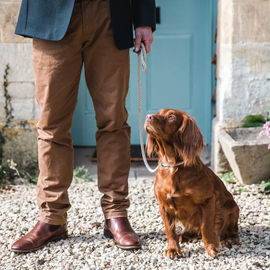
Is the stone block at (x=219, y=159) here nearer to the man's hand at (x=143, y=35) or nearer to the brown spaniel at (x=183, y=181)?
the brown spaniel at (x=183, y=181)

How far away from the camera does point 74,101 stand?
2068mm

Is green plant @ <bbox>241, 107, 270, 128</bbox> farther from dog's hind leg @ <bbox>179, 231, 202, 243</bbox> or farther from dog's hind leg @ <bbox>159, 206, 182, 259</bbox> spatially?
dog's hind leg @ <bbox>159, 206, 182, 259</bbox>

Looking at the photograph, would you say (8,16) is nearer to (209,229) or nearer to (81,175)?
(81,175)

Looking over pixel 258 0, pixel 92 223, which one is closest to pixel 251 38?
pixel 258 0

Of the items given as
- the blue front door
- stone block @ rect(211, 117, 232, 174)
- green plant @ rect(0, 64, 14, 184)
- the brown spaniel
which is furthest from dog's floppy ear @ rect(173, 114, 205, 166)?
the blue front door

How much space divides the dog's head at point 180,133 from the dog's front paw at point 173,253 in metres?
0.46

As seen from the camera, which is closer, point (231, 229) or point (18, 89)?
point (231, 229)

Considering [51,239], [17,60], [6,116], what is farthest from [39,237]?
[17,60]

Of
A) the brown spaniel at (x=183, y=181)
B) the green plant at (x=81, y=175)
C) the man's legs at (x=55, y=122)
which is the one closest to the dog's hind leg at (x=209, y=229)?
the brown spaniel at (x=183, y=181)

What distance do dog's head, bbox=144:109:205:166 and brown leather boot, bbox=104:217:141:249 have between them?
526 millimetres

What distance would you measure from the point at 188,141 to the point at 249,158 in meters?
1.30

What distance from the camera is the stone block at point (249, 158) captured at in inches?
116

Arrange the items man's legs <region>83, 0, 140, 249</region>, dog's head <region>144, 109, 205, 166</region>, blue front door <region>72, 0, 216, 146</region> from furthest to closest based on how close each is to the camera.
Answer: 1. blue front door <region>72, 0, 216, 146</region>
2. man's legs <region>83, 0, 140, 249</region>
3. dog's head <region>144, 109, 205, 166</region>

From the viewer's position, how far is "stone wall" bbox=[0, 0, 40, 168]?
133 inches
